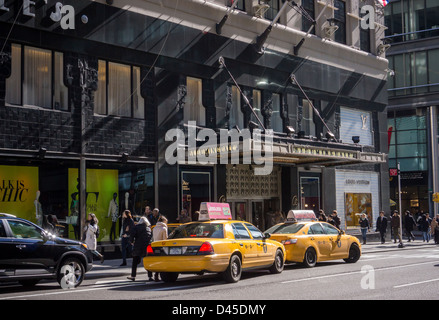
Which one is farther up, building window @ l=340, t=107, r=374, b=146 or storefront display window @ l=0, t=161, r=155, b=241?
building window @ l=340, t=107, r=374, b=146

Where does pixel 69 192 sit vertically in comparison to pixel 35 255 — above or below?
above

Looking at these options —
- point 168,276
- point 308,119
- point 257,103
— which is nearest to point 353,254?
point 168,276

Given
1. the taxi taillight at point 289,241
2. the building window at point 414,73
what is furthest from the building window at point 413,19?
the taxi taillight at point 289,241

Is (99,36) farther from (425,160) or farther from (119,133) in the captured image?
(425,160)

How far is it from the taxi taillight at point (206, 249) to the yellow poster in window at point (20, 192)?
799cm

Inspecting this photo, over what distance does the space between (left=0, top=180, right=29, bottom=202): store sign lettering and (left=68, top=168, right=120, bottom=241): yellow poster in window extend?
174 cm

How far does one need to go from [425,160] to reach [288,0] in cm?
2738

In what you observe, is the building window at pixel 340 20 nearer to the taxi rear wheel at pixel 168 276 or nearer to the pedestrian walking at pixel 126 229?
the pedestrian walking at pixel 126 229

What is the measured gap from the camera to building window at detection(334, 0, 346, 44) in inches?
1325

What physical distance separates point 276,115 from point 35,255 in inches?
701

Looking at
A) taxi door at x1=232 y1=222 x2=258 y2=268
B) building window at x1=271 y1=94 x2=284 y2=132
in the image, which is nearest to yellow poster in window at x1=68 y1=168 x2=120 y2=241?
taxi door at x1=232 y1=222 x2=258 y2=268

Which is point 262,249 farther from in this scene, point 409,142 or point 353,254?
point 409,142

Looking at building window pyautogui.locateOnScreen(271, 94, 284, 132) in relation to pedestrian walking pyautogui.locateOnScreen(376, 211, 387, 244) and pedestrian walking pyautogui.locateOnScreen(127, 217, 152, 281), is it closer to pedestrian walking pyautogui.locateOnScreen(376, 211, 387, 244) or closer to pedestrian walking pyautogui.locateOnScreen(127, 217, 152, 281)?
pedestrian walking pyautogui.locateOnScreen(376, 211, 387, 244)

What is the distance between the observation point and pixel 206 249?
13875 mm
